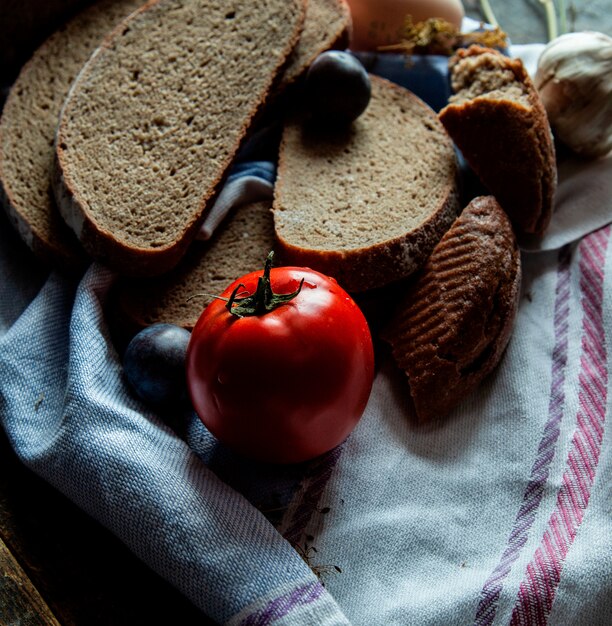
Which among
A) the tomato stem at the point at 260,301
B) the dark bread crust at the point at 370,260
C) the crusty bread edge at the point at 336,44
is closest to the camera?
the tomato stem at the point at 260,301

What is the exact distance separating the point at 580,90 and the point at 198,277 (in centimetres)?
102

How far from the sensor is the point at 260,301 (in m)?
1.26

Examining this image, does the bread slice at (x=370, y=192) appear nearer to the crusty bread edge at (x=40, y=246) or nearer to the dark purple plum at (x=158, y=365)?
the dark purple plum at (x=158, y=365)

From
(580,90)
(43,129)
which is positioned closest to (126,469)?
(43,129)

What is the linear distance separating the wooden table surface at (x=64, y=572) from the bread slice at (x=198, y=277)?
40 cm

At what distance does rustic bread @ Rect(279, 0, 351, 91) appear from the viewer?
6.14 feet

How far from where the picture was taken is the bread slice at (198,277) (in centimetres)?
160

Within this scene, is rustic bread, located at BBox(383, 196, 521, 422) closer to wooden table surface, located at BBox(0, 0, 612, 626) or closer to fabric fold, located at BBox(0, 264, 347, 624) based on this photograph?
fabric fold, located at BBox(0, 264, 347, 624)

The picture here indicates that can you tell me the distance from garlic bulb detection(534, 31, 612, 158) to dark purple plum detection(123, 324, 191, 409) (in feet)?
3.52

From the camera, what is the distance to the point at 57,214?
1.70 meters

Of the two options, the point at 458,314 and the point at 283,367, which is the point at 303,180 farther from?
the point at 283,367

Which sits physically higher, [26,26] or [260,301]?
[26,26]

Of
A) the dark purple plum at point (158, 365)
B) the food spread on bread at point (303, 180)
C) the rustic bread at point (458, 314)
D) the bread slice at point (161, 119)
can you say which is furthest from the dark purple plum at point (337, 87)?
the dark purple plum at point (158, 365)

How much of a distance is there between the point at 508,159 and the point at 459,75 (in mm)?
283
